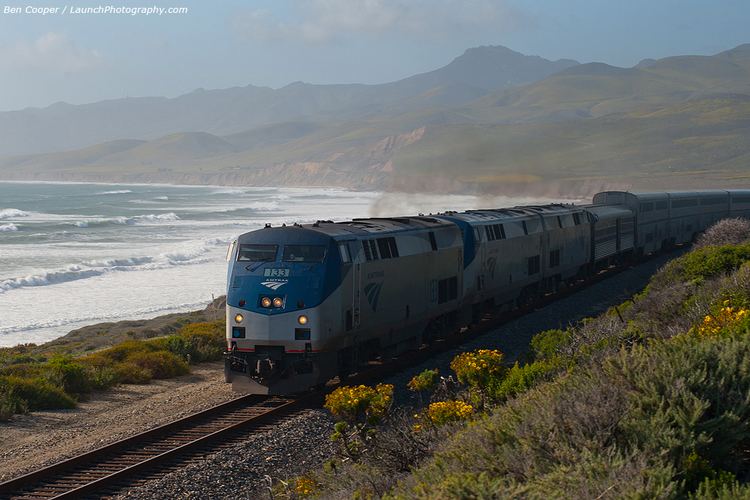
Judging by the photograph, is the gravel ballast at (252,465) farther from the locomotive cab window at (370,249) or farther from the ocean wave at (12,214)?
the ocean wave at (12,214)

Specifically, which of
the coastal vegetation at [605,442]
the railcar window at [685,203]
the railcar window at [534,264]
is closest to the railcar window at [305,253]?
the coastal vegetation at [605,442]

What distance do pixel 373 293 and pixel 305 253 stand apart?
7.37 ft

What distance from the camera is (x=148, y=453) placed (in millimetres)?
15008

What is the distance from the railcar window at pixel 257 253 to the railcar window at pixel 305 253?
0.87 ft

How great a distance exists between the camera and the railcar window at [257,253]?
60.9 feet

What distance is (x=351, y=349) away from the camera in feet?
64.7

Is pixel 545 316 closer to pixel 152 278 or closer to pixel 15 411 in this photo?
pixel 15 411

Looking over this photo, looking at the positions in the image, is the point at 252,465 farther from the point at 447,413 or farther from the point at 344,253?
the point at 344,253

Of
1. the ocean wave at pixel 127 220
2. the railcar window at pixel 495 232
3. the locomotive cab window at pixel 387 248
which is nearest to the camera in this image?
the locomotive cab window at pixel 387 248

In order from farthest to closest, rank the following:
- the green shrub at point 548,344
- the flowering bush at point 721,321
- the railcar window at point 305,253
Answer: the railcar window at point 305,253 → the green shrub at point 548,344 → the flowering bush at point 721,321

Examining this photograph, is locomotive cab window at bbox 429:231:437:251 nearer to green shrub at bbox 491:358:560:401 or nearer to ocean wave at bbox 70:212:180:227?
green shrub at bbox 491:358:560:401

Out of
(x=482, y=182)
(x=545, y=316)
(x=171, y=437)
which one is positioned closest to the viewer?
(x=171, y=437)

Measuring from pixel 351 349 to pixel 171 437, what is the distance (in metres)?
4.87

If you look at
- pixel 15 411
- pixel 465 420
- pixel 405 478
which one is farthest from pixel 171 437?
pixel 405 478
